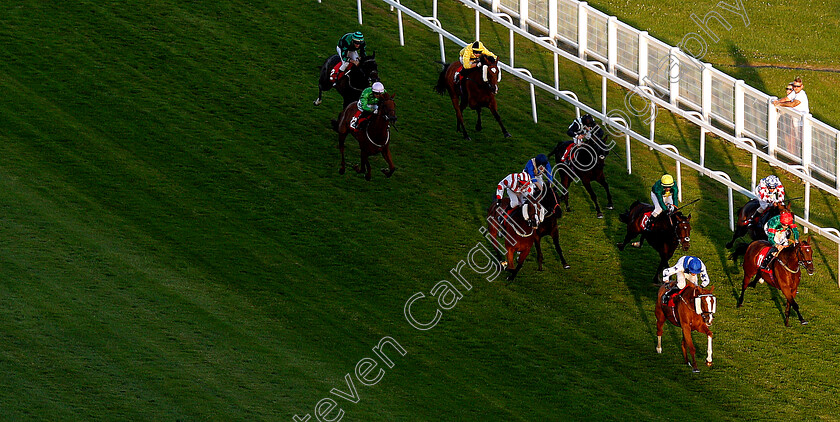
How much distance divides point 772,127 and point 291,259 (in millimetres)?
8890

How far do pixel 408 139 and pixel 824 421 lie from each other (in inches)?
367

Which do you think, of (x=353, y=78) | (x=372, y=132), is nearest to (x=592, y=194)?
(x=372, y=132)

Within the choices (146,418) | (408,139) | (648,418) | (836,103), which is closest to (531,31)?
(408,139)

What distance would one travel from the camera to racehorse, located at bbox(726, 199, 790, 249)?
727 inches

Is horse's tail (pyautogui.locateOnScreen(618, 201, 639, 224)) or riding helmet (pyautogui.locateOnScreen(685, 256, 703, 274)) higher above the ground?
horse's tail (pyautogui.locateOnScreen(618, 201, 639, 224))

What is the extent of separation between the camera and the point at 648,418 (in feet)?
51.9

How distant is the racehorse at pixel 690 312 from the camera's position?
16.4 m

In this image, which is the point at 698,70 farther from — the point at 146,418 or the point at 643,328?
the point at 146,418

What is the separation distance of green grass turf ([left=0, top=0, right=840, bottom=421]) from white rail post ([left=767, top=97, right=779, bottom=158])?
135 cm

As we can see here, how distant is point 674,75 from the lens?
2162 centimetres

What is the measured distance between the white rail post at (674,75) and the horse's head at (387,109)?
568cm

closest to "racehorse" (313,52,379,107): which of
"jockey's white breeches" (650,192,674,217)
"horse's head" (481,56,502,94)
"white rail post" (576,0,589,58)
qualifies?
"horse's head" (481,56,502,94)

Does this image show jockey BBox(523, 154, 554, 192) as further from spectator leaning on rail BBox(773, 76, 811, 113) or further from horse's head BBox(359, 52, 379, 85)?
spectator leaning on rail BBox(773, 76, 811, 113)

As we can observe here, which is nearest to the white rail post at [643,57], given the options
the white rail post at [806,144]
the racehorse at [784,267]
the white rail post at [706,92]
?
the white rail post at [706,92]
